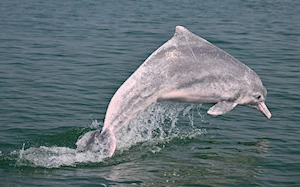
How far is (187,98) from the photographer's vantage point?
1270cm

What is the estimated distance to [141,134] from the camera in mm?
14844

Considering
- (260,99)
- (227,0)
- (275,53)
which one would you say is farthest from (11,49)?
(227,0)

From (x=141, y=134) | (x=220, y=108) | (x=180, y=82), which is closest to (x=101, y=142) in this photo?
(x=180, y=82)

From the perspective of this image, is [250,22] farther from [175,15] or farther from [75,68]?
[75,68]

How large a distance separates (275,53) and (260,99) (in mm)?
10579

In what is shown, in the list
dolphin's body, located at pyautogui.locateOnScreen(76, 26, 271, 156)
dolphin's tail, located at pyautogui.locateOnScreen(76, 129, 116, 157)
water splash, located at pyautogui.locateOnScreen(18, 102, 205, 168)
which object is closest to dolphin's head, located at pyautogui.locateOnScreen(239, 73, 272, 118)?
dolphin's body, located at pyautogui.locateOnScreen(76, 26, 271, 156)

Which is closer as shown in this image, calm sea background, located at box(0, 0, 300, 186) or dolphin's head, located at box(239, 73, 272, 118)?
calm sea background, located at box(0, 0, 300, 186)

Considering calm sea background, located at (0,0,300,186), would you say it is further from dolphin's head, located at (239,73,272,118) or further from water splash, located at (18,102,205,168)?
dolphin's head, located at (239,73,272,118)

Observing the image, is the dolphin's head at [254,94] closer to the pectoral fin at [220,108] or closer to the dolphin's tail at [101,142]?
the pectoral fin at [220,108]

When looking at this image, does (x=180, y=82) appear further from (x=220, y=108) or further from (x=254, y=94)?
(x=254, y=94)

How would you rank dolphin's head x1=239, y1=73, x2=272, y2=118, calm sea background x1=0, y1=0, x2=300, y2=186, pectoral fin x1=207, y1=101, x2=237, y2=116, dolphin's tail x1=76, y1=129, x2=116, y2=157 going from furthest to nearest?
dolphin's head x1=239, y1=73, x2=272, y2=118, pectoral fin x1=207, y1=101, x2=237, y2=116, calm sea background x1=0, y1=0, x2=300, y2=186, dolphin's tail x1=76, y1=129, x2=116, y2=157

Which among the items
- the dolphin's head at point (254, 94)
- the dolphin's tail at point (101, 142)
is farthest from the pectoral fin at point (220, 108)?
the dolphin's tail at point (101, 142)

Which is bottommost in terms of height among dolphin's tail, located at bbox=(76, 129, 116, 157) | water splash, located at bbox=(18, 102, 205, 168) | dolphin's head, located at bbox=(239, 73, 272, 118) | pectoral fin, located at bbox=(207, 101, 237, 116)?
water splash, located at bbox=(18, 102, 205, 168)

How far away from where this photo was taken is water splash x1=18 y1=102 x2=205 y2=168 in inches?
500
